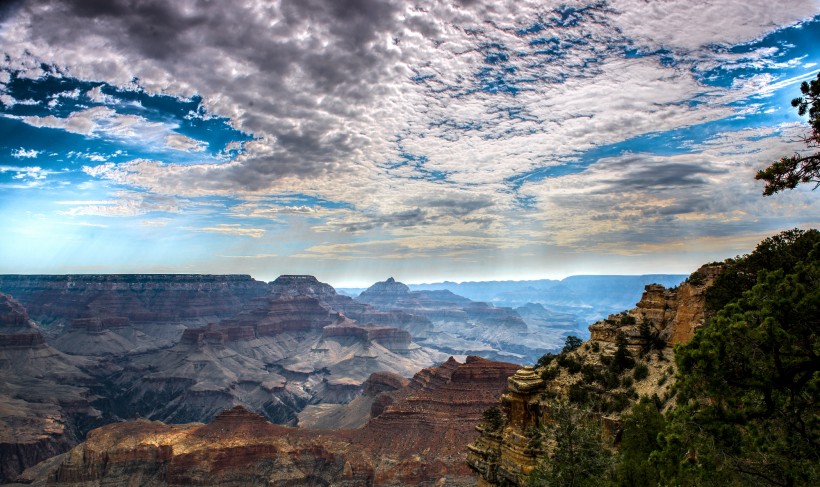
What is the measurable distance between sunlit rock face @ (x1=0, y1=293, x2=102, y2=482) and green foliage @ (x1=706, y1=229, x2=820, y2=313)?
99.9 meters

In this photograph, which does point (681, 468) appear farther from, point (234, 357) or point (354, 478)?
point (234, 357)

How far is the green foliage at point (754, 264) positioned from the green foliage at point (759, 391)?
1141cm

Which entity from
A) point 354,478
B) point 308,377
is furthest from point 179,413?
point 354,478

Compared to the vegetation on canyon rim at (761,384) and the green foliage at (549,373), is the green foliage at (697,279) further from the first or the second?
the vegetation on canyon rim at (761,384)

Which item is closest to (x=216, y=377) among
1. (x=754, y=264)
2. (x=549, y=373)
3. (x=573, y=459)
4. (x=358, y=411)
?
(x=358, y=411)

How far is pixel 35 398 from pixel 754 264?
135 metres

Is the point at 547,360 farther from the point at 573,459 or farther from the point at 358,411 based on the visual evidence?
the point at 358,411

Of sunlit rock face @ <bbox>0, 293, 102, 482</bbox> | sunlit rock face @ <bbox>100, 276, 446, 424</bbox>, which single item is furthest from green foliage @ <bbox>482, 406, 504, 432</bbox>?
sunlit rock face @ <bbox>100, 276, 446, 424</bbox>

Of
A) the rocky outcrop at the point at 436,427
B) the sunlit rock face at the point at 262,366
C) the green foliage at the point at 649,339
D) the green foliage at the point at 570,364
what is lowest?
the sunlit rock face at the point at 262,366

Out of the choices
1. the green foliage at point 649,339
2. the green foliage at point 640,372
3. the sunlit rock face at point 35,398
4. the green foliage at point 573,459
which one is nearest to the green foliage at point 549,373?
the green foliage at point 640,372

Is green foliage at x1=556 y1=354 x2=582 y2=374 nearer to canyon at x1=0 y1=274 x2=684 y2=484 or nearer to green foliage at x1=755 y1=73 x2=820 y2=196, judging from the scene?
green foliage at x1=755 y1=73 x2=820 y2=196

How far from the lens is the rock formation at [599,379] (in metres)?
19.2

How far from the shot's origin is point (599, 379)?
22750 millimetres

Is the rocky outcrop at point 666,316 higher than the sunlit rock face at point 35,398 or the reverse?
higher
